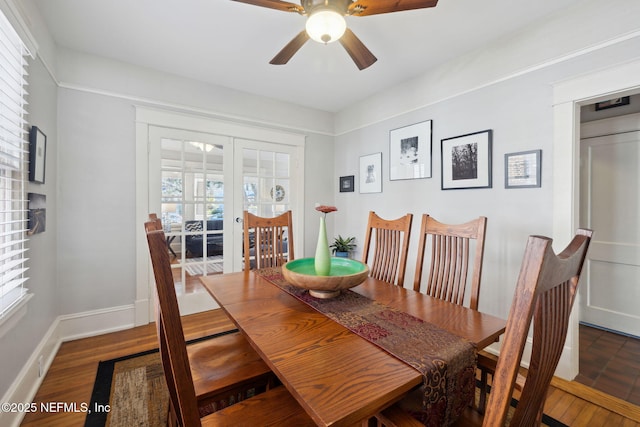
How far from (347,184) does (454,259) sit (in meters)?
2.41

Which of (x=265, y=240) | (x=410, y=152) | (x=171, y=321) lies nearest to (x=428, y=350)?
(x=171, y=321)

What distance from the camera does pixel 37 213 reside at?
191 cm

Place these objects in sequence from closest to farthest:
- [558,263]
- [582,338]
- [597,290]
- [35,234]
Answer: [558,263], [35,234], [582,338], [597,290]

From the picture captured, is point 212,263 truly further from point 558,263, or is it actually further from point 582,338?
point 582,338

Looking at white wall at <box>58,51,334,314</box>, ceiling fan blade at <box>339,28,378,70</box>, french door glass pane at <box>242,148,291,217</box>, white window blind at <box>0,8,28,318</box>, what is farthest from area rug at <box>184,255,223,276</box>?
ceiling fan blade at <box>339,28,378,70</box>

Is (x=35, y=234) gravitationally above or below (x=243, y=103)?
below

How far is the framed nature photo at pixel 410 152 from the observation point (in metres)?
2.85

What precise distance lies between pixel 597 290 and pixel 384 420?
123 inches

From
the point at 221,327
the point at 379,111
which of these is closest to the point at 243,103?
the point at 379,111

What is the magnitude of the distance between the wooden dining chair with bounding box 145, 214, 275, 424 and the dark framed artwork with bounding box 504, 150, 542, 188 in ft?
7.32

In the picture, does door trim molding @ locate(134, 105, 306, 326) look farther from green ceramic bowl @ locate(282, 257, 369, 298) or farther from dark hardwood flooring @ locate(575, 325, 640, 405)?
dark hardwood flooring @ locate(575, 325, 640, 405)

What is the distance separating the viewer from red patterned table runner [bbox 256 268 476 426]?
87 centimetres

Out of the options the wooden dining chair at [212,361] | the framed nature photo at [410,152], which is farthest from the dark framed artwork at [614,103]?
the wooden dining chair at [212,361]

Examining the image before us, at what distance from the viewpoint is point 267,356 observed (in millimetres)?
935
